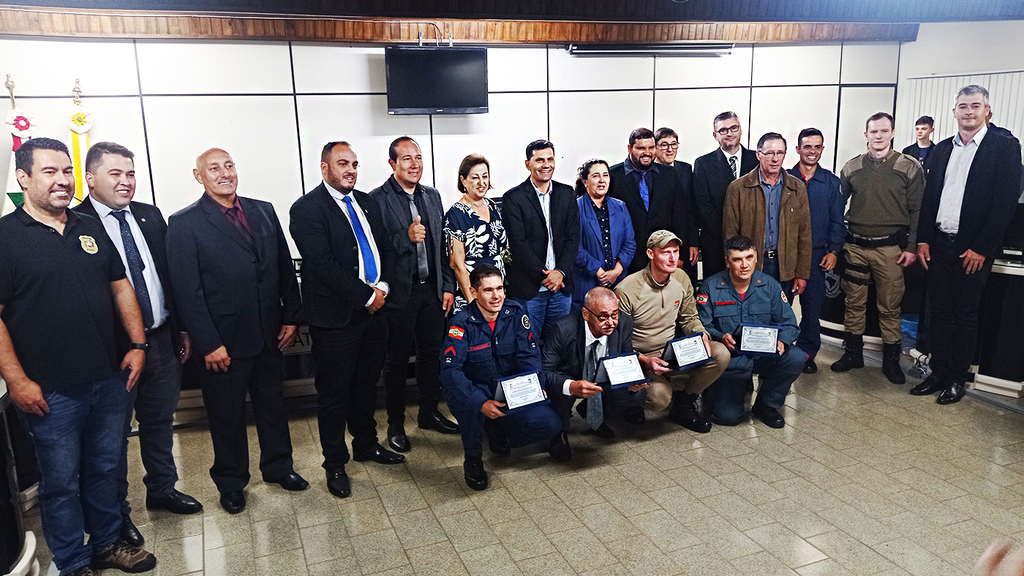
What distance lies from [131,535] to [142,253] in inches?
46.1

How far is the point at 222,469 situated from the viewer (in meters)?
3.10

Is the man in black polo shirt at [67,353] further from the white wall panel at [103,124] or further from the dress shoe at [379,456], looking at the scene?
the white wall panel at [103,124]

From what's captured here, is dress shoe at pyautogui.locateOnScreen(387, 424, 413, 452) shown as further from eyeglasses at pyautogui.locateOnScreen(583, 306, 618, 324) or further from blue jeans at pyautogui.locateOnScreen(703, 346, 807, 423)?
blue jeans at pyautogui.locateOnScreen(703, 346, 807, 423)

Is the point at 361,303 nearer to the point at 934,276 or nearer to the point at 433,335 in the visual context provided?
the point at 433,335

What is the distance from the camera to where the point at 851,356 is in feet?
15.9

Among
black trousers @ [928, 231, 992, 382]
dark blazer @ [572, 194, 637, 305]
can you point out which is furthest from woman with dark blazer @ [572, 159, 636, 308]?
black trousers @ [928, 231, 992, 382]

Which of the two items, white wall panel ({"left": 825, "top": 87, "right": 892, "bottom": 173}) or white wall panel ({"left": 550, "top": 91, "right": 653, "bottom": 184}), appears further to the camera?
white wall panel ({"left": 825, "top": 87, "right": 892, "bottom": 173})

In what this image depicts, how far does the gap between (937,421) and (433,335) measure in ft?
9.60

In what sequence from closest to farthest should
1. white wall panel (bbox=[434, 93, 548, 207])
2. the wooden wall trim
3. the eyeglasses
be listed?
the eyeglasses < the wooden wall trim < white wall panel (bbox=[434, 93, 548, 207])

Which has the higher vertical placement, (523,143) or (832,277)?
(523,143)

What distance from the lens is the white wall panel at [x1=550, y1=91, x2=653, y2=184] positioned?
615 centimetres

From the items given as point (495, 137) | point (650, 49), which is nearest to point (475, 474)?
point (495, 137)

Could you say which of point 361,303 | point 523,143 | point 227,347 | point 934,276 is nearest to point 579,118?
point 523,143

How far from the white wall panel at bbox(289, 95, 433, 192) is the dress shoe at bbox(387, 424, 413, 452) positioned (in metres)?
2.51
